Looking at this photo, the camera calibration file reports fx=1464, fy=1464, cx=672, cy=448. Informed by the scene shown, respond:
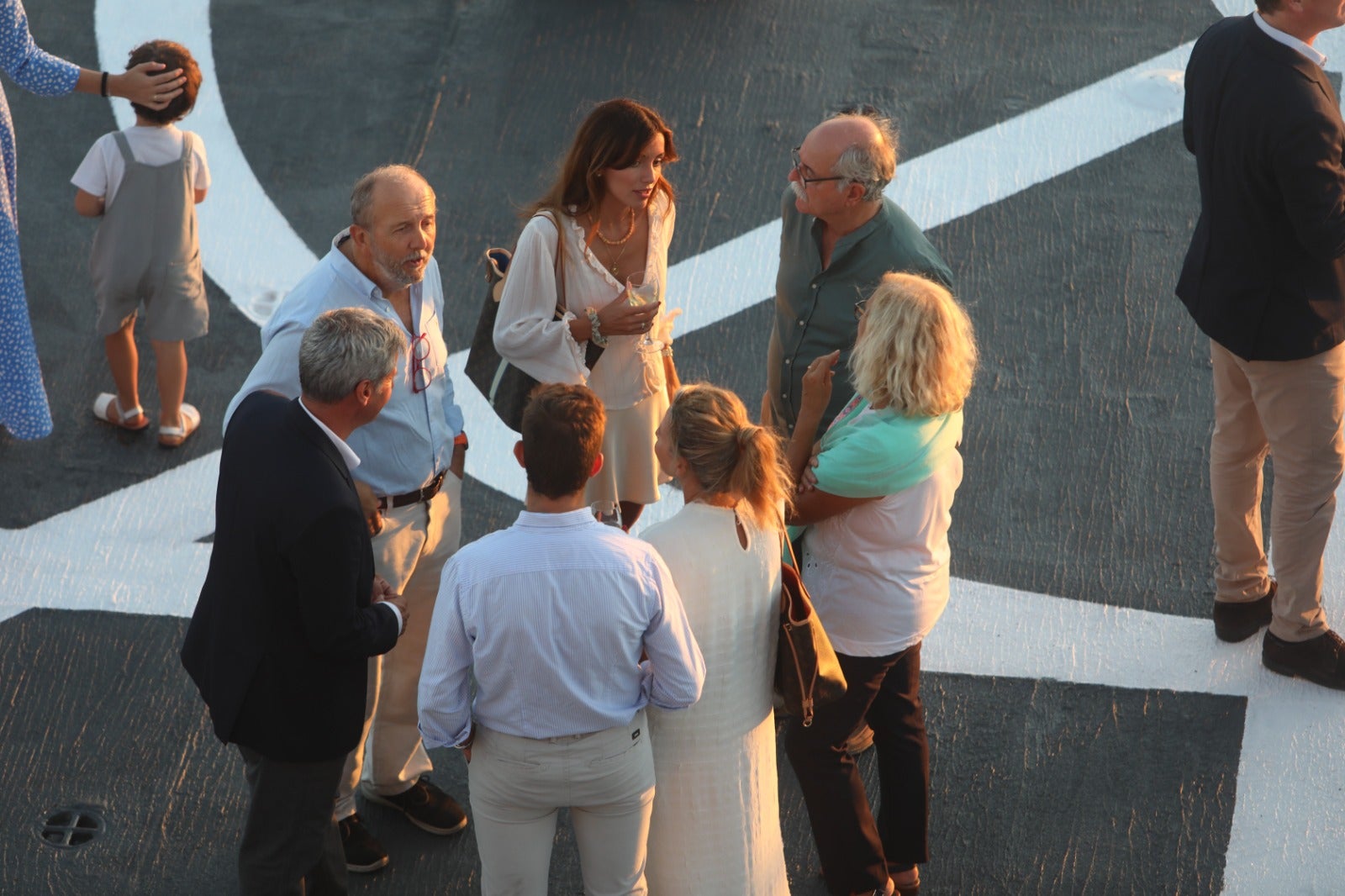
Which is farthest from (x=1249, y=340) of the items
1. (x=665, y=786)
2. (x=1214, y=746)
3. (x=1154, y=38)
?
(x=1154, y=38)

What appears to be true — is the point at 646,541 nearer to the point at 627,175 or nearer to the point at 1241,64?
the point at 627,175

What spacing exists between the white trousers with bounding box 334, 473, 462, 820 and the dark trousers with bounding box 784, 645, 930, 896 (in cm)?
128

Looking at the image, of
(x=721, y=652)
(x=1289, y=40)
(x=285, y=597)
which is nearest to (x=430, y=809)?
(x=285, y=597)

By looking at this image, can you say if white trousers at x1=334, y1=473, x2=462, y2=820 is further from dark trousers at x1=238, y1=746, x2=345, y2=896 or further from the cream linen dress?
the cream linen dress

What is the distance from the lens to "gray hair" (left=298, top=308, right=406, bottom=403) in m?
3.87

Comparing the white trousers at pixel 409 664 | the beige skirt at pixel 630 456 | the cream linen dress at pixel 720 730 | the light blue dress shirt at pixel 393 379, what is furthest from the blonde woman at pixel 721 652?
the beige skirt at pixel 630 456

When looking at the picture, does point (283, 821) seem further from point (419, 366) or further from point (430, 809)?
point (419, 366)

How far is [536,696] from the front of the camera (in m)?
3.73

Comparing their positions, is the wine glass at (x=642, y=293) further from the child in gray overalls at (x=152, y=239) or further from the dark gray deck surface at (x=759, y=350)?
the child in gray overalls at (x=152, y=239)

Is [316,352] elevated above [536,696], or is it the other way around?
[316,352]

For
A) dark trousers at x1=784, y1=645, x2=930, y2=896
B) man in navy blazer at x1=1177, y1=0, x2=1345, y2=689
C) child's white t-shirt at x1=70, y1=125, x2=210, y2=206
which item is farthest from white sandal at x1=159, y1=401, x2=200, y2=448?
man in navy blazer at x1=1177, y1=0, x2=1345, y2=689

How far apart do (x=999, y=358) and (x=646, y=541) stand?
3.77 meters

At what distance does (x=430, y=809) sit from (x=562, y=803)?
127 cm

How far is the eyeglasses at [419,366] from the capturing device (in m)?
4.57
